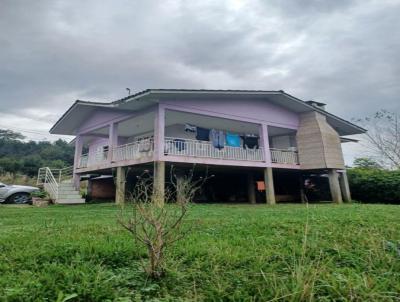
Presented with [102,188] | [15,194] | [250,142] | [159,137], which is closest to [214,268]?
[159,137]

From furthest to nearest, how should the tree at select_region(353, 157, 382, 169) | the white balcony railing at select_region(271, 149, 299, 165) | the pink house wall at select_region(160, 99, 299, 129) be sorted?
the tree at select_region(353, 157, 382, 169) → the white balcony railing at select_region(271, 149, 299, 165) → the pink house wall at select_region(160, 99, 299, 129)

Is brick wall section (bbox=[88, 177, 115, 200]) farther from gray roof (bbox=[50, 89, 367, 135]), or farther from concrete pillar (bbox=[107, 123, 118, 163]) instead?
gray roof (bbox=[50, 89, 367, 135])

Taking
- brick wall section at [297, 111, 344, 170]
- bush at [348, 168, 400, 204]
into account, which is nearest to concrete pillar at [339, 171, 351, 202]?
bush at [348, 168, 400, 204]

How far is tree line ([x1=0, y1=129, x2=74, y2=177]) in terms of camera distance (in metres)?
28.7

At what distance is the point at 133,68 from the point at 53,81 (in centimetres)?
615

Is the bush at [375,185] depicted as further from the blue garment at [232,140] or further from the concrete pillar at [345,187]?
the blue garment at [232,140]

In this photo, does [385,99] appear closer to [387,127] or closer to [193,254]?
[387,127]

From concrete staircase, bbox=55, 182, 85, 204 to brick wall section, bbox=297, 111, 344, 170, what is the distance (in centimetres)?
1264

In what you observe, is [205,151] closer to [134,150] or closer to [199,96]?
[199,96]

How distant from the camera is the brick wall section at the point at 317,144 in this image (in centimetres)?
1477

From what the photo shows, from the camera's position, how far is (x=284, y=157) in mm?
15336

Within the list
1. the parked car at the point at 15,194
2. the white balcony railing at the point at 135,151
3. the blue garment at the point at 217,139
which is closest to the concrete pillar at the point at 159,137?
the white balcony railing at the point at 135,151

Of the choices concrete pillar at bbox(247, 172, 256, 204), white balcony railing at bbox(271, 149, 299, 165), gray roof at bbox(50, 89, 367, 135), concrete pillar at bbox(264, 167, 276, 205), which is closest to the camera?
gray roof at bbox(50, 89, 367, 135)

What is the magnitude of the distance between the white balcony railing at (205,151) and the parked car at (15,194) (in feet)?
28.0
